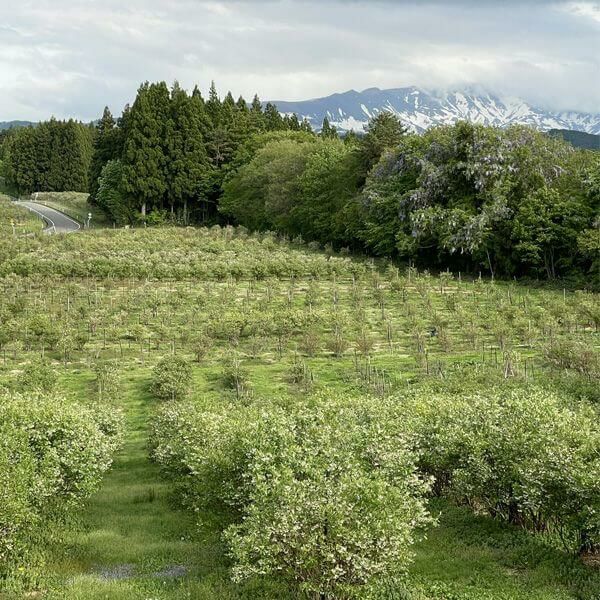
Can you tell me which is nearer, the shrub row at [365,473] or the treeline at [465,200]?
the shrub row at [365,473]

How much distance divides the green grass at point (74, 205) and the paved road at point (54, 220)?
103 centimetres

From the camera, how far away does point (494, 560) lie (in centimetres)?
1374

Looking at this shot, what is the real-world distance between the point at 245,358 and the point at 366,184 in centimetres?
2760

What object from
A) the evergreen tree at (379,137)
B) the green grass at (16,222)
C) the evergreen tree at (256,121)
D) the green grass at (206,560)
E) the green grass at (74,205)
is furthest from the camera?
the evergreen tree at (256,121)

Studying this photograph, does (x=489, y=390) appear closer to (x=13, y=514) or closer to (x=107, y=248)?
(x=13, y=514)

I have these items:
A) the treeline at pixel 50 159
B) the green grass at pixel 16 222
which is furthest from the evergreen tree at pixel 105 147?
the treeline at pixel 50 159

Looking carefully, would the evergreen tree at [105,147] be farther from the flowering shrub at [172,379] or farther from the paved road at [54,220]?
the flowering shrub at [172,379]

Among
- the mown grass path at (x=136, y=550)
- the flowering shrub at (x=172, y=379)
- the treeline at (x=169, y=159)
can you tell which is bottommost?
the mown grass path at (x=136, y=550)

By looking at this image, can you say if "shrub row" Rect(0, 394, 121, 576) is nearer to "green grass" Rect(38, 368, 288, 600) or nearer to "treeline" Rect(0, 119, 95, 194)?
"green grass" Rect(38, 368, 288, 600)

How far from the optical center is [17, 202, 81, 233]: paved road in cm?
6454

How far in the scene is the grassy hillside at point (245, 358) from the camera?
13.3 meters

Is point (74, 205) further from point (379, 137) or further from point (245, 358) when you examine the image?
point (245, 358)

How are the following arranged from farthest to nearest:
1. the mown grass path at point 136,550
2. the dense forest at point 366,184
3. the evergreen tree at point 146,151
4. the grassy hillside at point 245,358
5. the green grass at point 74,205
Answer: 1. the green grass at point 74,205
2. the evergreen tree at point 146,151
3. the dense forest at point 366,184
4. the grassy hillside at point 245,358
5. the mown grass path at point 136,550

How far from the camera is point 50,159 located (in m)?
97.9
